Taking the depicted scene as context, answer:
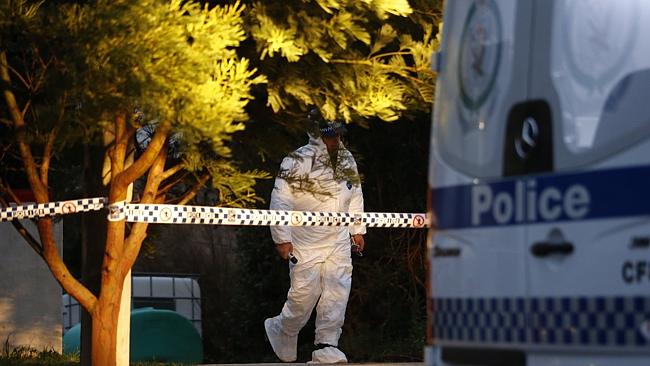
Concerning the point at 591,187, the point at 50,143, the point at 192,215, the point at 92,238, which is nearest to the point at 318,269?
the point at 192,215

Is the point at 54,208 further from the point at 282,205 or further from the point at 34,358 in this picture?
the point at 34,358

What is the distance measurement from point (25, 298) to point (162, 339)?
1675 millimetres

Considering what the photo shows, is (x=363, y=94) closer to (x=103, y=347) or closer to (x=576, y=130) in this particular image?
(x=103, y=347)

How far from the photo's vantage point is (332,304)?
11.1 meters

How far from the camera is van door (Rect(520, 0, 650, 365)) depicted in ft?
16.2

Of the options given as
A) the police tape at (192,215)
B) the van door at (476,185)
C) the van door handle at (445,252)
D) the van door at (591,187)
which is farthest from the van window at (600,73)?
the police tape at (192,215)

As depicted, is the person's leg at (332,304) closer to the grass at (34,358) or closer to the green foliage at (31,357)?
the grass at (34,358)

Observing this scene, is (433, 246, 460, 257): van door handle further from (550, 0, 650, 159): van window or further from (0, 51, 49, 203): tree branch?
(0, 51, 49, 203): tree branch

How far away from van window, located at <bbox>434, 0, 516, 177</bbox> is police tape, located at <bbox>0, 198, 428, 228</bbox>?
3.36 m

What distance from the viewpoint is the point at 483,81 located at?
18.4 feet

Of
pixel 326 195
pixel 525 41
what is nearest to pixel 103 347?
pixel 326 195

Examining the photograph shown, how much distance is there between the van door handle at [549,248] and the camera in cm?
515

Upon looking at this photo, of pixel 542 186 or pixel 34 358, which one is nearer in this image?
pixel 542 186

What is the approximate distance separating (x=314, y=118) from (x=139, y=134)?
44.7 inches
